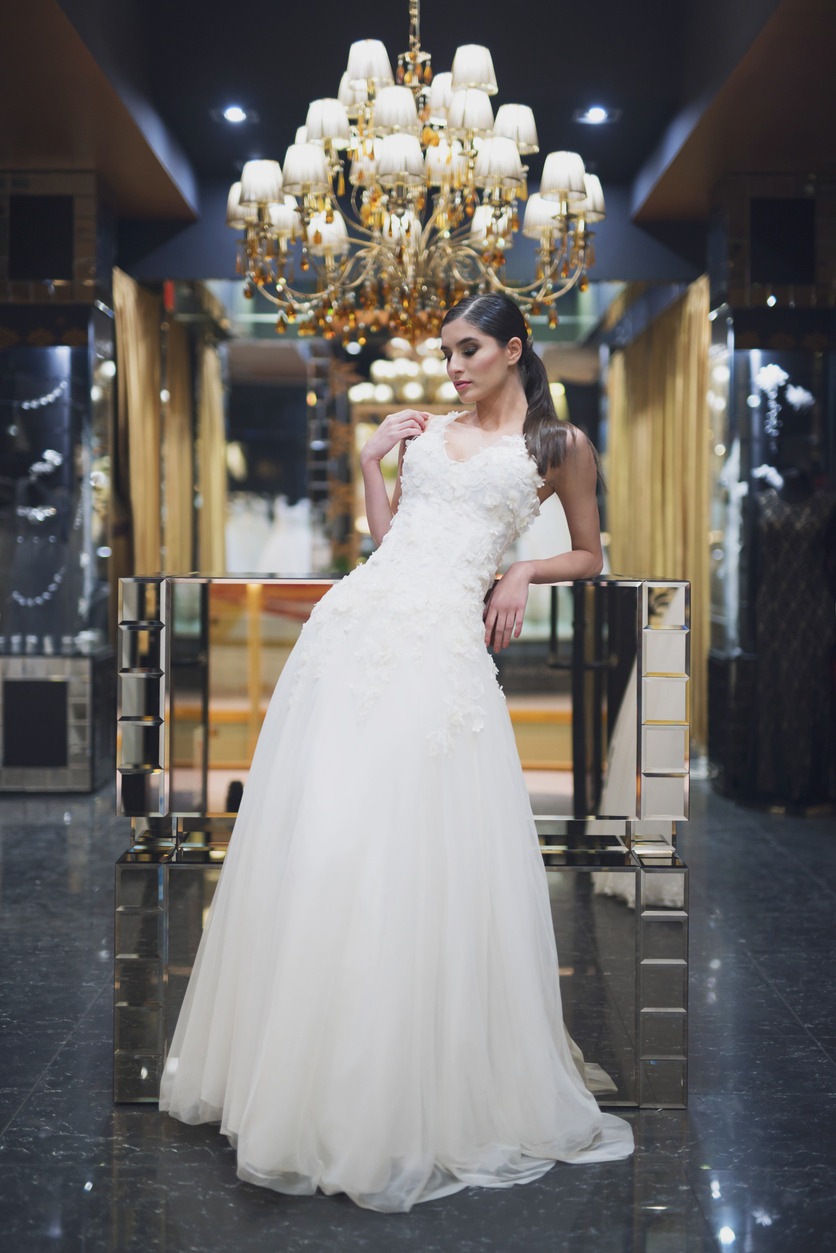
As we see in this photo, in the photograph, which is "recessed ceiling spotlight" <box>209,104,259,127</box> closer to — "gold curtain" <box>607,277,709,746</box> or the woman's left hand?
"gold curtain" <box>607,277,709,746</box>

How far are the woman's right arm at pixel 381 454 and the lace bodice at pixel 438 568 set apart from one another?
4cm

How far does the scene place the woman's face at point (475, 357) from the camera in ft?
7.04

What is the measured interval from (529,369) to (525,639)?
544mm

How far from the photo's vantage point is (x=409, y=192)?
4.13m

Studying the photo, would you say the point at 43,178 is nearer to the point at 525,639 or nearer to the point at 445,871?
the point at 525,639

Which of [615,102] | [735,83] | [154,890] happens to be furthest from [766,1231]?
[615,102]

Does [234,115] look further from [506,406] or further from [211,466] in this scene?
[506,406]

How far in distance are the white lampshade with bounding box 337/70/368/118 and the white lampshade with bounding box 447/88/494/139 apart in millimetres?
355

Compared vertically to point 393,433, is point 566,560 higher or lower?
lower

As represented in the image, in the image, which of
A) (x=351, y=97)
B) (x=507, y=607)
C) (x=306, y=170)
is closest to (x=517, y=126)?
(x=351, y=97)

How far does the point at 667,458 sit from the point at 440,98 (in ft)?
10.7

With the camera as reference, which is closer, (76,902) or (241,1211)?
(241,1211)

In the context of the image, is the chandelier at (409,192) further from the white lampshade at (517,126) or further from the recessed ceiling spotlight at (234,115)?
the recessed ceiling spotlight at (234,115)

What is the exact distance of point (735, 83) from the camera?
4.29 metres
